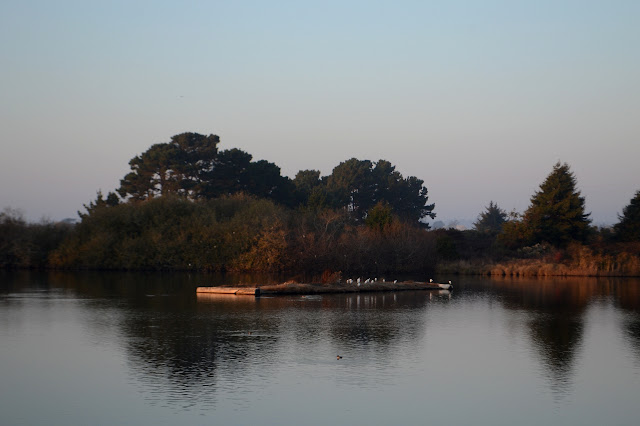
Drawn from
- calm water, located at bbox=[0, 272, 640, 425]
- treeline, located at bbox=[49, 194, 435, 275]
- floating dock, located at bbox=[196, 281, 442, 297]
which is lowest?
calm water, located at bbox=[0, 272, 640, 425]

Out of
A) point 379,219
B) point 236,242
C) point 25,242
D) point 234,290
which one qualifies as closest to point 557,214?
point 379,219

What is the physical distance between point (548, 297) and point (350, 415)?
87.7 feet

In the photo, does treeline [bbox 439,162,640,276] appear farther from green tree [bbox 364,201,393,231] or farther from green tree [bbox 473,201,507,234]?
green tree [bbox 473,201,507,234]

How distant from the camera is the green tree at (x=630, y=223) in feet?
200

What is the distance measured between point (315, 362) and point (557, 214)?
49736mm

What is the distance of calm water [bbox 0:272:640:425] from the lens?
14258 millimetres

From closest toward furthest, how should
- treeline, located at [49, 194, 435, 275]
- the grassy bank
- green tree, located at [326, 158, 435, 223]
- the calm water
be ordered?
1. the calm water
2. the grassy bank
3. treeline, located at [49, 194, 435, 275]
4. green tree, located at [326, 158, 435, 223]

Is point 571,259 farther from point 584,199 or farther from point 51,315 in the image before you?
point 51,315

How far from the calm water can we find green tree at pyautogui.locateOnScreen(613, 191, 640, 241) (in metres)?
29.3

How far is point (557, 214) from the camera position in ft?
209

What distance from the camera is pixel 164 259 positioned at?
200ft

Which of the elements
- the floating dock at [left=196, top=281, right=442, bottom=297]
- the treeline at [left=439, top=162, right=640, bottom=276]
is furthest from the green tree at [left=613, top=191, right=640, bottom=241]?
the floating dock at [left=196, top=281, right=442, bottom=297]

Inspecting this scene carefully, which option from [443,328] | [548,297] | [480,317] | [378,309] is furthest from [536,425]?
[548,297]

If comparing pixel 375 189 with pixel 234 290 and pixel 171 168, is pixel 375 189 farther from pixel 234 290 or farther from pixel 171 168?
pixel 234 290
